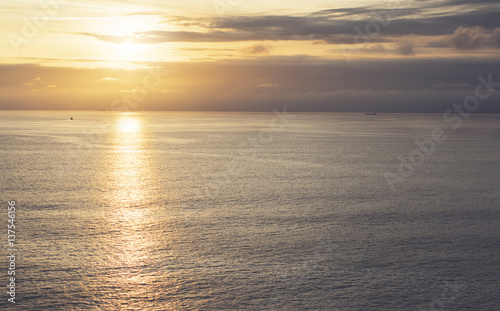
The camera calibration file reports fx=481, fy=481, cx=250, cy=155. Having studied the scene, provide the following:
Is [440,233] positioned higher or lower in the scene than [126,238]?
lower

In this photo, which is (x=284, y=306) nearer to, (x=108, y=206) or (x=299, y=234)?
(x=299, y=234)

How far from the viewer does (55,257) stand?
24.8 meters

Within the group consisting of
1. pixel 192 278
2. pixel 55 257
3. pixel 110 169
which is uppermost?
pixel 110 169

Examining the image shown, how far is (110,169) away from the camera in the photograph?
61.1m

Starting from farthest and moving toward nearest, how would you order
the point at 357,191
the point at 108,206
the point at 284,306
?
the point at 357,191 → the point at 108,206 → the point at 284,306

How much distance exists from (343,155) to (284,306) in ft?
193

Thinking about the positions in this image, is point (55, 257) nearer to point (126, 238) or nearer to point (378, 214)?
point (126, 238)

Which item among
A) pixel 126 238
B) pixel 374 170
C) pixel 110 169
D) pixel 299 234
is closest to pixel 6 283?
pixel 126 238

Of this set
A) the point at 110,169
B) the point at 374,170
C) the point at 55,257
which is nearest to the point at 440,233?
the point at 55,257

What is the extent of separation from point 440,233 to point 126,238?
19261mm

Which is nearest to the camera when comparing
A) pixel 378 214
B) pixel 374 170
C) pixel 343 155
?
pixel 378 214

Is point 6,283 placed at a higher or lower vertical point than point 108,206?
lower

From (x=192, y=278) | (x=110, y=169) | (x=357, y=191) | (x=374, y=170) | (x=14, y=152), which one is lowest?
(x=192, y=278)

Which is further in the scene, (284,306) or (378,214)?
(378,214)
